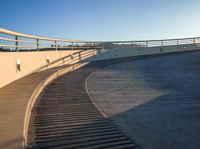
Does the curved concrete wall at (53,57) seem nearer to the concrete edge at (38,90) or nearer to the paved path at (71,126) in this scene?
the concrete edge at (38,90)

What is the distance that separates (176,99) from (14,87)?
6384mm

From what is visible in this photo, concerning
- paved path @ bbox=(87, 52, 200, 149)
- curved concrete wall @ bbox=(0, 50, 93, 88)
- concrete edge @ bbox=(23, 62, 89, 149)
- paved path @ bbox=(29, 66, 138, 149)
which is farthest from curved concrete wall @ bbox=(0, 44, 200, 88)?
paved path @ bbox=(87, 52, 200, 149)

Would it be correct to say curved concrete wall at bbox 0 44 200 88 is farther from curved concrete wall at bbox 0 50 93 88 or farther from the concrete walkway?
the concrete walkway

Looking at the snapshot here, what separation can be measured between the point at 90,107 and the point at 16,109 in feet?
9.09

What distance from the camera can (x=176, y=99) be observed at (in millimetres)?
11758

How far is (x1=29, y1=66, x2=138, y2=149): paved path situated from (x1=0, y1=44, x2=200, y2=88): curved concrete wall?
1.93m

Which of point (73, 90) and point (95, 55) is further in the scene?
point (95, 55)

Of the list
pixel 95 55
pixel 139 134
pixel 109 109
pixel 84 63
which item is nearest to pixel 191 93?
pixel 109 109

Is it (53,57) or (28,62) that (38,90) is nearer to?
(28,62)

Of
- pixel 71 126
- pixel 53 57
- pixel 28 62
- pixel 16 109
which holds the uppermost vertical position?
pixel 53 57

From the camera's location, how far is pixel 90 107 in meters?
10.2

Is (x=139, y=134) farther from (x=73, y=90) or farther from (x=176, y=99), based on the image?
(x=73, y=90)

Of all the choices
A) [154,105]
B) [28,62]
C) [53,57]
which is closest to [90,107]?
[154,105]

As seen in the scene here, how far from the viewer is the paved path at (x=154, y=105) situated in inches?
281
